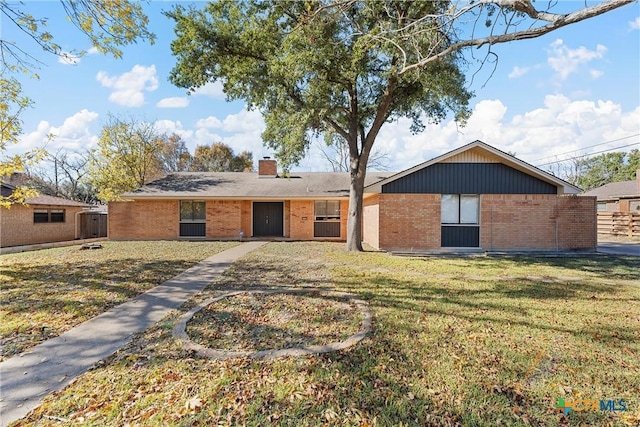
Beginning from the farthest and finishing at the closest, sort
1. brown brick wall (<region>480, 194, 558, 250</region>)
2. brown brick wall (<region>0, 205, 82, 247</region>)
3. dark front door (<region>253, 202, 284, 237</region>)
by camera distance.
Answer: dark front door (<region>253, 202, 284, 237</region>), brown brick wall (<region>0, 205, 82, 247</region>), brown brick wall (<region>480, 194, 558, 250</region>)

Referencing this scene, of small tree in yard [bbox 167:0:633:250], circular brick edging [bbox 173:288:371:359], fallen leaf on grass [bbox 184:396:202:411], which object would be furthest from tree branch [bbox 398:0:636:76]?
fallen leaf on grass [bbox 184:396:202:411]

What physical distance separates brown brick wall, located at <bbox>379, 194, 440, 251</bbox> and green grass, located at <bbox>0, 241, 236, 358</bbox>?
24.1 ft

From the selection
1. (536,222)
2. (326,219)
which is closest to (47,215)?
(326,219)

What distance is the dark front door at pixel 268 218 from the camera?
18.0m

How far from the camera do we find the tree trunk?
41.8ft

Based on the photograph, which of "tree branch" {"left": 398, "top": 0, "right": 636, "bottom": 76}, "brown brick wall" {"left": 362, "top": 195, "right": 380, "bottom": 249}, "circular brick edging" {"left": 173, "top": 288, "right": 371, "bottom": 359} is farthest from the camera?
"brown brick wall" {"left": 362, "top": 195, "right": 380, "bottom": 249}

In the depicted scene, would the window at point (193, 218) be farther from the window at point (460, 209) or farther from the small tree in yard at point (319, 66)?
the window at point (460, 209)

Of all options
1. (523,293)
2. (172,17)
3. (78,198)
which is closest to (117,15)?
(172,17)

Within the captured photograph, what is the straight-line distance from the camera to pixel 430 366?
3.48 metres

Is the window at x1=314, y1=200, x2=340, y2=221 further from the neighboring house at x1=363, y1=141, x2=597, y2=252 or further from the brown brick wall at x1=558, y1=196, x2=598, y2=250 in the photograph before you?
the brown brick wall at x1=558, y1=196, x2=598, y2=250

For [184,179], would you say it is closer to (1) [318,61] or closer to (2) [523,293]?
(1) [318,61]

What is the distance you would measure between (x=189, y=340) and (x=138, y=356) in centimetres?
61

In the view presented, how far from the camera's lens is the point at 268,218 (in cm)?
1803

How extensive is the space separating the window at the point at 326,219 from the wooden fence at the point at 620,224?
731 inches
